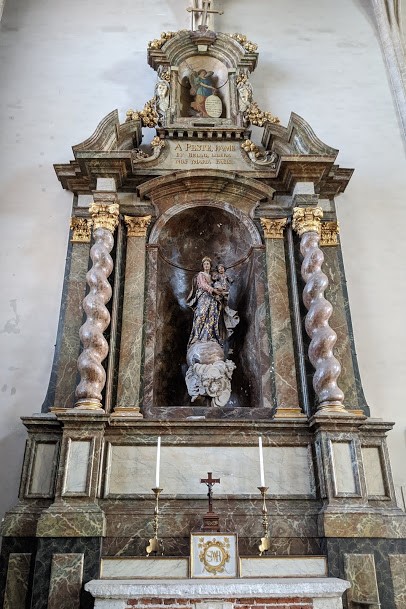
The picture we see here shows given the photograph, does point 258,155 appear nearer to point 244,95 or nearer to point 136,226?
point 244,95

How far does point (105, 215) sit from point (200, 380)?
7.32 feet

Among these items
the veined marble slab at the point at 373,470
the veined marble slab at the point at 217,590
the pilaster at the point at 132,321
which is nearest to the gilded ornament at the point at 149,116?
the pilaster at the point at 132,321

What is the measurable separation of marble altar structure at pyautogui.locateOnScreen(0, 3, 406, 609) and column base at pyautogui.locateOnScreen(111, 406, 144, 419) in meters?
0.03

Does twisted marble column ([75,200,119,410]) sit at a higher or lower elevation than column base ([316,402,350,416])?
higher

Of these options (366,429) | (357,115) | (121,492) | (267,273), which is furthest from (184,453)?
(357,115)

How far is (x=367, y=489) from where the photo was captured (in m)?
5.64

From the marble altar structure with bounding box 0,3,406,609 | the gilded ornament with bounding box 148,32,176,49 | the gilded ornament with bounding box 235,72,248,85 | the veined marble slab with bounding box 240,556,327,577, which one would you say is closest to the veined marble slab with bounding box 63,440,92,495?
the marble altar structure with bounding box 0,3,406,609

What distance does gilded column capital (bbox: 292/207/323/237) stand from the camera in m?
6.73

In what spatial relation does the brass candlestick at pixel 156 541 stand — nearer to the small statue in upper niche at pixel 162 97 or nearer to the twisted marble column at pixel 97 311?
the twisted marble column at pixel 97 311

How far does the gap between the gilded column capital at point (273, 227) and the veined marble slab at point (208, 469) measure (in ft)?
8.53

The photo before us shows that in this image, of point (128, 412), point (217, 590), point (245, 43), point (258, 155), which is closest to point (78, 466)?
point (128, 412)

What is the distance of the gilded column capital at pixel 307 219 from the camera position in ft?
22.1

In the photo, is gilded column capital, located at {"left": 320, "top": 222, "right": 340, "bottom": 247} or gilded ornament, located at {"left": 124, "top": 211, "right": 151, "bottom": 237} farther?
gilded column capital, located at {"left": 320, "top": 222, "right": 340, "bottom": 247}

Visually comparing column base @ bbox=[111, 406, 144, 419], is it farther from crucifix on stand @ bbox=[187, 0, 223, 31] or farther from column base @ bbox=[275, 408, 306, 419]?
crucifix on stand @ bbox=[187, 0, 223, 31]
